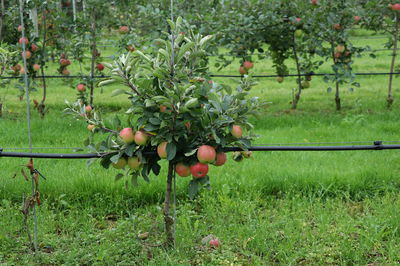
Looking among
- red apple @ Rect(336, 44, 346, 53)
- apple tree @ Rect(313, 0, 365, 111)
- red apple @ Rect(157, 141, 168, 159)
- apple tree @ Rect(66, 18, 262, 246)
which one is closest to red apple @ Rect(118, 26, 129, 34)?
apple tree @ Rect(313, 0, 365, 111)

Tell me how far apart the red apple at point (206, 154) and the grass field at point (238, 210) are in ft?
1.98

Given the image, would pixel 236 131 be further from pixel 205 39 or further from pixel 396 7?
pixel 396 7

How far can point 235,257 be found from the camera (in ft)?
9.06

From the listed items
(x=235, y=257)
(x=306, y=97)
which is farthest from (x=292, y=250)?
(x=306, y=97)

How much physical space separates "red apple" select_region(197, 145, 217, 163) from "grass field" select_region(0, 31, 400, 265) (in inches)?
23.8

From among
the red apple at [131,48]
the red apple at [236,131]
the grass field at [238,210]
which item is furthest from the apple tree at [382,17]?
the red apple at [236,131]

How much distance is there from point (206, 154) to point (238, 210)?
1.11 meters

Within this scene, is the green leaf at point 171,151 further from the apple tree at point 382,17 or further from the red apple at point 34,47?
the apple tree at point 382,17

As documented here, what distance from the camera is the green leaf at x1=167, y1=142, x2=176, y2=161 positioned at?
2.41 meters

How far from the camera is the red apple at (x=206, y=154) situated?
2.39 m

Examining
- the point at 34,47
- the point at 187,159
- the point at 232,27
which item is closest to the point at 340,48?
the point at 232,27

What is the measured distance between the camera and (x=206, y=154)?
7.83ft

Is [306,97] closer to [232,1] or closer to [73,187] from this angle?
[232,1]

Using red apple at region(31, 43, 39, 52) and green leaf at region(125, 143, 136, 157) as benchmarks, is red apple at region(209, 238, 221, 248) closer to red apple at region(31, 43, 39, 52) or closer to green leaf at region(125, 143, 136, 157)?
green leaf at region(125, 143, 136, 157)
